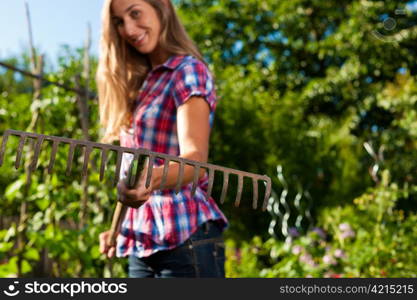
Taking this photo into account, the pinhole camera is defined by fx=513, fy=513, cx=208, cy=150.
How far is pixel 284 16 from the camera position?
43.5 feet

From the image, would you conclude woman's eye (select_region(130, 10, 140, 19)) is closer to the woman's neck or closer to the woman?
the woman

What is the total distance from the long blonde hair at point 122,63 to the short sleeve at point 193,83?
12 cm

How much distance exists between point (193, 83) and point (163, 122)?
162 millimetres

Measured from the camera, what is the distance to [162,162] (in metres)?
1.61

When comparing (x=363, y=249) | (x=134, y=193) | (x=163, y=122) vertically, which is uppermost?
(x=163, y=122)

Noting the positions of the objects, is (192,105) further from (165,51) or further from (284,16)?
(284,16)

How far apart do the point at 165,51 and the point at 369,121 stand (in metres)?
12.8

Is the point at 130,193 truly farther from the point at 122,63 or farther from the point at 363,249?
the point at 363,249

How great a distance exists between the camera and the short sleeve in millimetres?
1537

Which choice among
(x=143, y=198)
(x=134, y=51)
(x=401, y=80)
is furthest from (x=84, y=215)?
(x=401, y=80)
